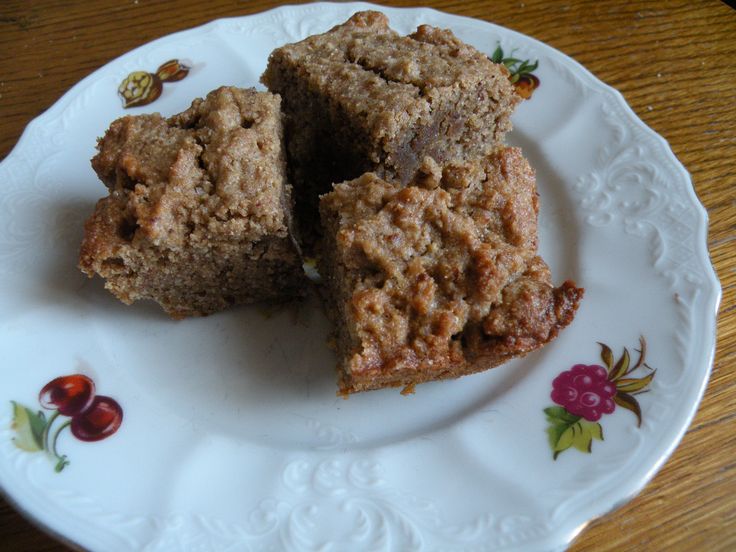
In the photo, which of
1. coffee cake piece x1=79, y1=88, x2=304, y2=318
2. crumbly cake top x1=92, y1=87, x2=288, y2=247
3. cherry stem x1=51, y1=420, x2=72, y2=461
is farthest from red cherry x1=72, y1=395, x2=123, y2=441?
crumbly cake top x1=92, y1=87, x2=288, y2=247

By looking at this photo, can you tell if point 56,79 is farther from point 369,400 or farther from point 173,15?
point 369,400

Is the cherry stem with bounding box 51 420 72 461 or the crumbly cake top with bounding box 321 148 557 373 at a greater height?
the crumbly cake top with bounding box 321 148 557 373

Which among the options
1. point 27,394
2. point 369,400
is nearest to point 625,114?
point 369,400

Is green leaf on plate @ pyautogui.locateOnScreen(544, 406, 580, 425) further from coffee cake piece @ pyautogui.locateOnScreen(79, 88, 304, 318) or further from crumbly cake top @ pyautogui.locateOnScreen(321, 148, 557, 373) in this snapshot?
coffee cake piece @ pyautogui.locateOnScreen(79, 88, 304, 318)

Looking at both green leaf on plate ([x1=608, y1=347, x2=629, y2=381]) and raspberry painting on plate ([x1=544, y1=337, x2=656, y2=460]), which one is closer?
raspberry painting on plate ([x1=544, y1=337, x2=656, y2=460])

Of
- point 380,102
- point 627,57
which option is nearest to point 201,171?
point 380,102

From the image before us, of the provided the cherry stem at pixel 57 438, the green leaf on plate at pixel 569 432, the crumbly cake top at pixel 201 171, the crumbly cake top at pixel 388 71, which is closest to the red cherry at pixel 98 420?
the cherry stem at pixel 57 438

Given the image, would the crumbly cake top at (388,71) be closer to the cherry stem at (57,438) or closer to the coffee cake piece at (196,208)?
the coffee cake piece at (196,208)
